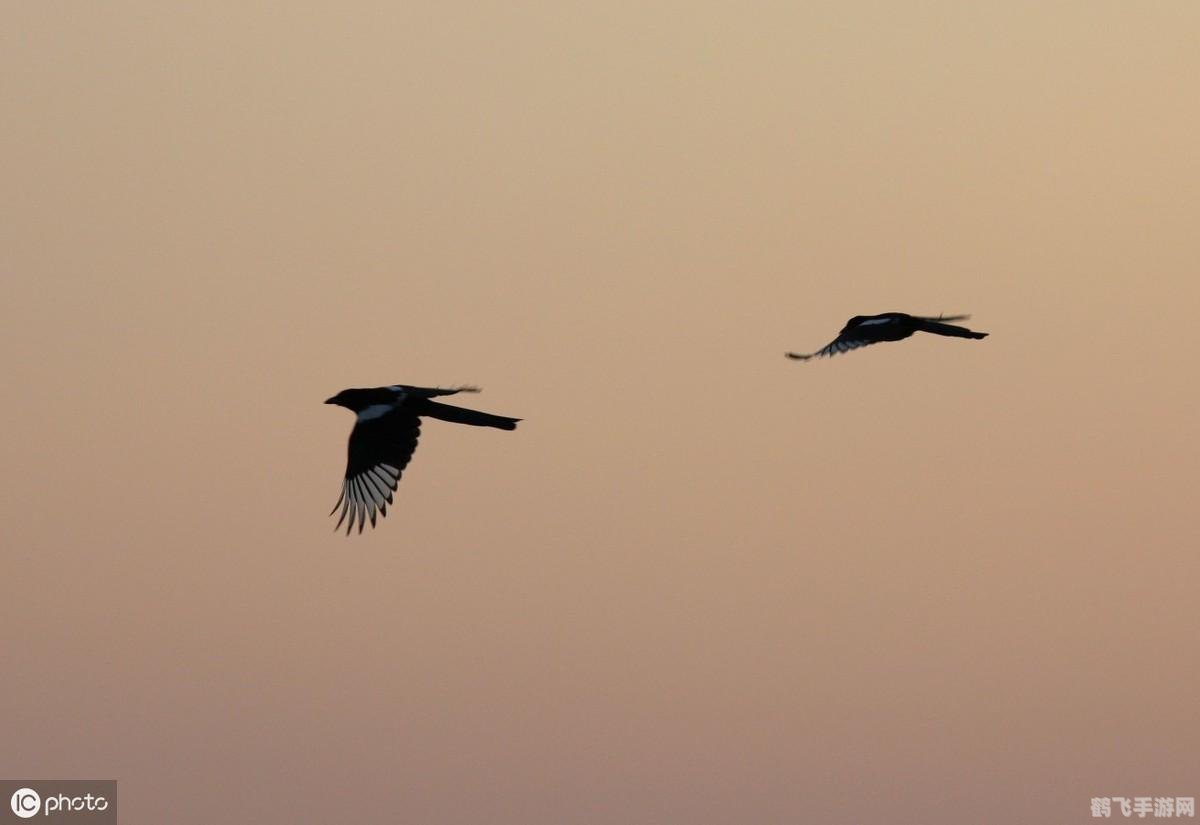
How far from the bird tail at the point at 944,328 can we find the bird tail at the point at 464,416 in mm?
8486

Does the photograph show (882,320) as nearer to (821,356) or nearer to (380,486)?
(821,356)

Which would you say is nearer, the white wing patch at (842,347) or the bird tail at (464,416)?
the bird tail at (464,416)

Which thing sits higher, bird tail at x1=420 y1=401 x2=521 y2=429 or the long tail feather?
the long tail feather

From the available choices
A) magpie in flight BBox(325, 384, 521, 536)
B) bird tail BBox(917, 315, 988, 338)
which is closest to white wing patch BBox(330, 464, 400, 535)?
magpie in flight BBox(325, 384, 521, 536)

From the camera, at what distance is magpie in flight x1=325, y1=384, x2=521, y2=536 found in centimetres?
4506

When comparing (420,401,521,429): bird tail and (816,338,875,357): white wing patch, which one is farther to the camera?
(816,338,875,357): white wing patch

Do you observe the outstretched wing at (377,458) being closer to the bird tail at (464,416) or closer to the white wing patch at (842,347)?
the bird tail at (464,416)

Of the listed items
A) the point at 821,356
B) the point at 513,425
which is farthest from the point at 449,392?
the point at 821,356

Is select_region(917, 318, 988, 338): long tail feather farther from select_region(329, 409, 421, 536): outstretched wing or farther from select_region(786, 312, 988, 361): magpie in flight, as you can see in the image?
select_region(329, 409, 421, 536): outstretched wing

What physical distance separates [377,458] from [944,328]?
37.5 feet

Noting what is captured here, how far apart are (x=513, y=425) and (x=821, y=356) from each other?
22.1 feet

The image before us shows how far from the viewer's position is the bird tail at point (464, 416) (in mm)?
44344

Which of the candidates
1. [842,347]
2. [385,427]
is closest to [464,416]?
[385,427]

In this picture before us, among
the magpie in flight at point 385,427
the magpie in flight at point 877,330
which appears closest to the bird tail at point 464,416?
the magpie in flight at point 385,427
